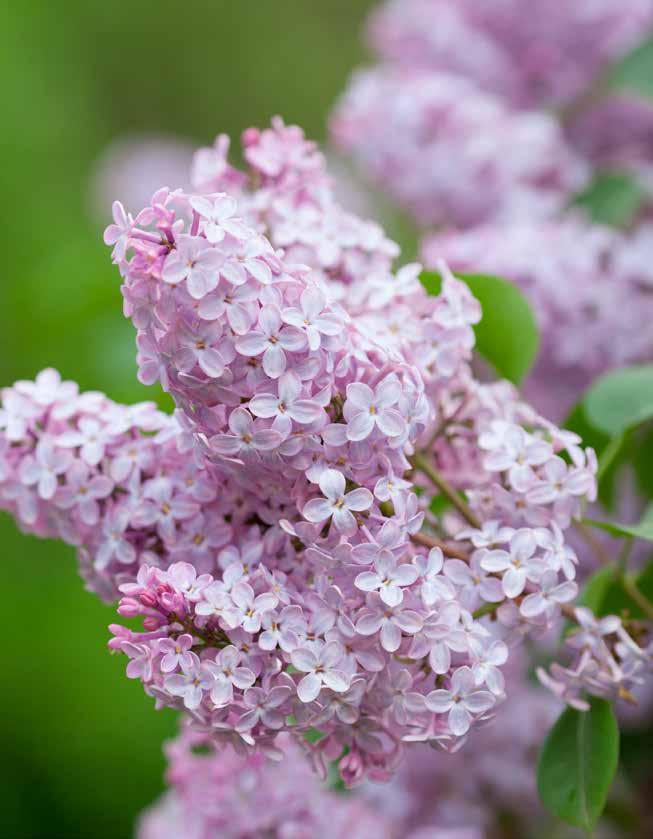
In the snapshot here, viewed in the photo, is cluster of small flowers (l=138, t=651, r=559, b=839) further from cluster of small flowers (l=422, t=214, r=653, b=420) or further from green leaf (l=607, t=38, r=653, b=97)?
green leaf (l=607, t=38, r=653, b=97)

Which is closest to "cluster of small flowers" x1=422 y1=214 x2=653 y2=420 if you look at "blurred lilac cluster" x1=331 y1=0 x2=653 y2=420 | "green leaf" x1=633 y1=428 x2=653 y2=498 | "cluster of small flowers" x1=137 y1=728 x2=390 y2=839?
"blurred lilac cluster" x1=331 y1=0 x2=653 y2=420

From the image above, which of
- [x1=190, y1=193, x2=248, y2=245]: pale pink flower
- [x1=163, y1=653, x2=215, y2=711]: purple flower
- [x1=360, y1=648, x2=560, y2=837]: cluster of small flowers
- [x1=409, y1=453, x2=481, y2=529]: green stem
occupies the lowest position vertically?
[x1=360, y1=648, x2=560, y2=837]: cluster of small flowers

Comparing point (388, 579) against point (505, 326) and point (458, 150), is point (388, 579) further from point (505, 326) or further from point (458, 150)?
point (458, 150)

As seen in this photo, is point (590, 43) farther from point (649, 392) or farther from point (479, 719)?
point (479, 719)

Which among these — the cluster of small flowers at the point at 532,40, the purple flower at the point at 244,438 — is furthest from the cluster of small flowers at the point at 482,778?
the cluster of small flowers at the point at 532,40

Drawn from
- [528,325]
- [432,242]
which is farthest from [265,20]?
[528,325]

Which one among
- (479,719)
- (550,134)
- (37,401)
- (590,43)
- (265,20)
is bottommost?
(479,719)

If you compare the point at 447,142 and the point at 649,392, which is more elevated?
the point at 447,142
